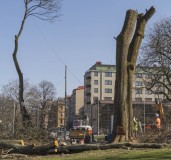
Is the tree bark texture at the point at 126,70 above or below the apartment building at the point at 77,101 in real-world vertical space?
below

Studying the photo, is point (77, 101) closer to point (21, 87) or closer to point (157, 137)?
point (21, 87)

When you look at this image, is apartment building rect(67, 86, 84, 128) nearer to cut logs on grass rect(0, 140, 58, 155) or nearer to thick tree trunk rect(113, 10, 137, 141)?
thick tree trunk rect(113, 10, 137, 141)

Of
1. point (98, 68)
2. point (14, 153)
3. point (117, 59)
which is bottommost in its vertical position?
point (14, 153)

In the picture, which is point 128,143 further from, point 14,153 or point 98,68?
point 98,68

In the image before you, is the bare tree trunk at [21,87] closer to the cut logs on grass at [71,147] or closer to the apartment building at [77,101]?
the cut logs on grass at [71,147]

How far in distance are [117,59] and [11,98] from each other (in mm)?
62150

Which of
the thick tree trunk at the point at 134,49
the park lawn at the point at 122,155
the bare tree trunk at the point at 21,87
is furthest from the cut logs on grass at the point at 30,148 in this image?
the thick tree trunk at the point at 134,49

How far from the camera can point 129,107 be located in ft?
71.9

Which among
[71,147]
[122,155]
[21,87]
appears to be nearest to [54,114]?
[21,87]

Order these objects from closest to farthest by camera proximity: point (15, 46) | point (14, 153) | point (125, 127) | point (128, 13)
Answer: point (14, 153)
point (125, 127)
point (128, 13)
point (15, 46)

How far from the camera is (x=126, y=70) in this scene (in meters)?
22.2

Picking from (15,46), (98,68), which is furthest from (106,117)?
(15,46)

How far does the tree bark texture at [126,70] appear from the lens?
70.7 ft

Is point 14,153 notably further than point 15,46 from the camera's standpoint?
No
